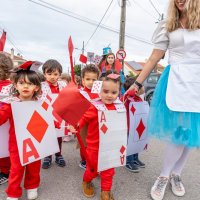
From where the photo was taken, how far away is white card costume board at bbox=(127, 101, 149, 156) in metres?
2.42

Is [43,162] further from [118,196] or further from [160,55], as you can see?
[160,55]

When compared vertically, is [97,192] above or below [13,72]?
below

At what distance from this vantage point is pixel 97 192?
2.19m

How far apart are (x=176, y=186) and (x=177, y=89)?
934 mm

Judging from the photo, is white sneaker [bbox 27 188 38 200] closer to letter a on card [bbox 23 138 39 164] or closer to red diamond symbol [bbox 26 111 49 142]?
letter a on card [bbox 23 138 39 164]

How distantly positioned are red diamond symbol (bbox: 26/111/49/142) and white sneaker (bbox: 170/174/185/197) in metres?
1.28

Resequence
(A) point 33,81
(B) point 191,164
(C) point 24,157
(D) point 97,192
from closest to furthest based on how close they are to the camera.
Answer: (C) point 24,157
(A) point 33,81
(D) point 97,192
(B) point 191,164

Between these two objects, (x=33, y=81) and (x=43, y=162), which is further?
(x=43, y=162)

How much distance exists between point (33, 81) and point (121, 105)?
0.78 m

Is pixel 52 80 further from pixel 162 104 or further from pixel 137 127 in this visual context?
pixel 162 104

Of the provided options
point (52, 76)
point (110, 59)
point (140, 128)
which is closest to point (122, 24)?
point (110, 59)

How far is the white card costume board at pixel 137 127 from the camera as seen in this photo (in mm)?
2424

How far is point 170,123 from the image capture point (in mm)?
2035

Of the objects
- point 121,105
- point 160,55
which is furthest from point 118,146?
point 160,55
